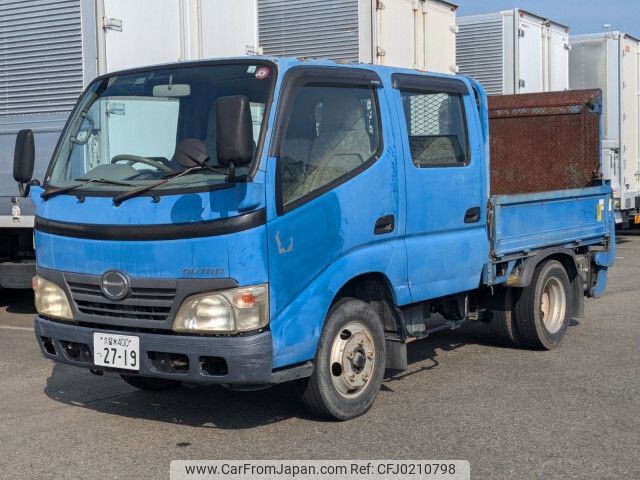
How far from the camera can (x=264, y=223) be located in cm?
525


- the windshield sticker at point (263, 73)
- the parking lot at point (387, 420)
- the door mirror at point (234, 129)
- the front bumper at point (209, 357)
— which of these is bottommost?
the parking lot at point (387, 420)

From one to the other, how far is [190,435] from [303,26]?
8.18m

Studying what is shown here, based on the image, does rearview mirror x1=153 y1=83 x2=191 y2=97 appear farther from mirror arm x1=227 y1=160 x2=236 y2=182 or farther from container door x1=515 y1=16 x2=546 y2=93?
container door x1=515 y1=16 x2=546 y2=93

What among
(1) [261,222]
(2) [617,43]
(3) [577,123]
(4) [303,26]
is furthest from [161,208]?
(2) [617,43]

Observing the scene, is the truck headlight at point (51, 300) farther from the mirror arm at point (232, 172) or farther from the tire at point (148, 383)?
the mirror arm at point (232, 172)

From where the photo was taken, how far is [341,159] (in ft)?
19.3

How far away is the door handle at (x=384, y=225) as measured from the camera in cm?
602

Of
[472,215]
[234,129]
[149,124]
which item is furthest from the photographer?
[472,215]

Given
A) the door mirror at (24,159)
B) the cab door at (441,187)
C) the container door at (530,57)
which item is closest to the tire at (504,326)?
the cab door at (441,187)

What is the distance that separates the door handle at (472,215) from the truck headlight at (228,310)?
2.14 m

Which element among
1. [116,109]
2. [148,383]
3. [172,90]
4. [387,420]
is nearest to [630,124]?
[387,420]

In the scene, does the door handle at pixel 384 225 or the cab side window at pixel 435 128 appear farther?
the cab side window at pixel 435 128

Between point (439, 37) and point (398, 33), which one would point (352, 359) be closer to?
point (398, 33)

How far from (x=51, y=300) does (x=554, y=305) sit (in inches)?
176
